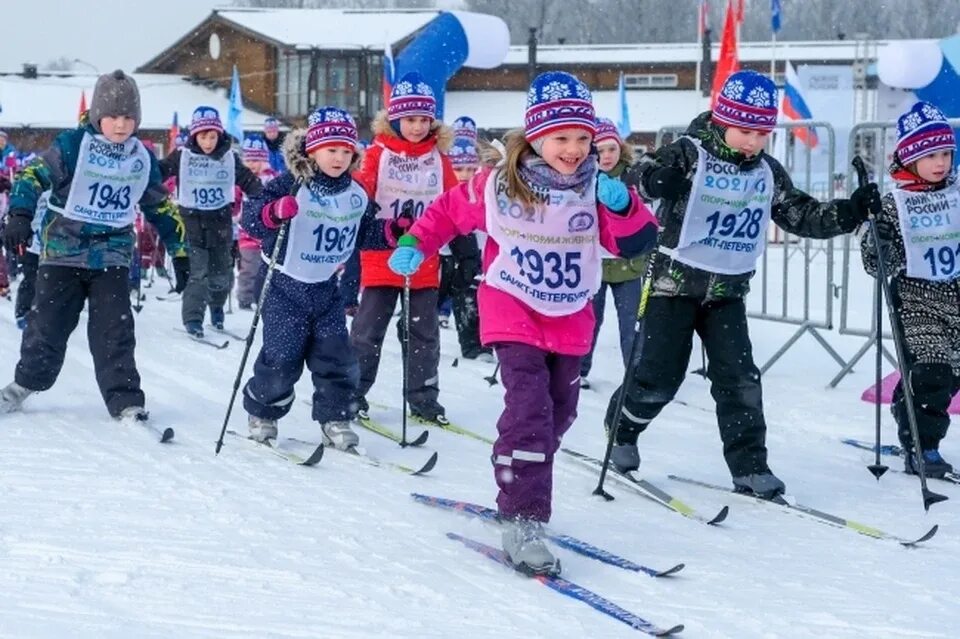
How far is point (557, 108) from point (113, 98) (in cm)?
317

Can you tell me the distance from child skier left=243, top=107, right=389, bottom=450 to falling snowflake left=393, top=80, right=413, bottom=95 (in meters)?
0.94

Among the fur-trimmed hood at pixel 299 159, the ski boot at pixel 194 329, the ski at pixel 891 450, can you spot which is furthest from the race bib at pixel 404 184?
the ski boot at pixel 194 329

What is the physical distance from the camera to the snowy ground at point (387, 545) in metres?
3.92

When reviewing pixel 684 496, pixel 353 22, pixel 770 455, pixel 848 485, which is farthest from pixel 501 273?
pixel 353 22

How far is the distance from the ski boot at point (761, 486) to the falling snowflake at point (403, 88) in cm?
293

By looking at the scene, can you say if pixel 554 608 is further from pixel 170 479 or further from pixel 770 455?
pixel 770 455

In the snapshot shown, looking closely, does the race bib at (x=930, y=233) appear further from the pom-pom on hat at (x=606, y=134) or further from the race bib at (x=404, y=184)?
the pom-pom on hat at (x=606, y=134)

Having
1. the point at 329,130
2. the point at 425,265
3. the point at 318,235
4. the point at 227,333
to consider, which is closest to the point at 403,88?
the point at 425,265

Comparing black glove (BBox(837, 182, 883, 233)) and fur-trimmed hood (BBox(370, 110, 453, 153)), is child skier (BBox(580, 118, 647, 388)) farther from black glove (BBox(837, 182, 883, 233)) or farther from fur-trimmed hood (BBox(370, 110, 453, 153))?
black glove (BBox(837, 182, 883, 233))

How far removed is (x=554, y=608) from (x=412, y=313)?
12.4 feet

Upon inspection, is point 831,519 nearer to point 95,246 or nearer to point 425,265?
point 425,265

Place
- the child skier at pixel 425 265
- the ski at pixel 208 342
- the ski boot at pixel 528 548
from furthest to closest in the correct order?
1. the ski at pixel 208 342
2. the child skier at pixel 425 265
3. the ski boot at pixel 528 548

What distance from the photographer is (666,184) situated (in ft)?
18.3

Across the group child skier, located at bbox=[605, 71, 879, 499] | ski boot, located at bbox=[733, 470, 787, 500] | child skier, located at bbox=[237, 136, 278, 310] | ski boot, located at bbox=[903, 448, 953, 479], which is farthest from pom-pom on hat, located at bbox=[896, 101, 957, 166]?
child skier, located at bbox=[237, 136, 278, 310]
